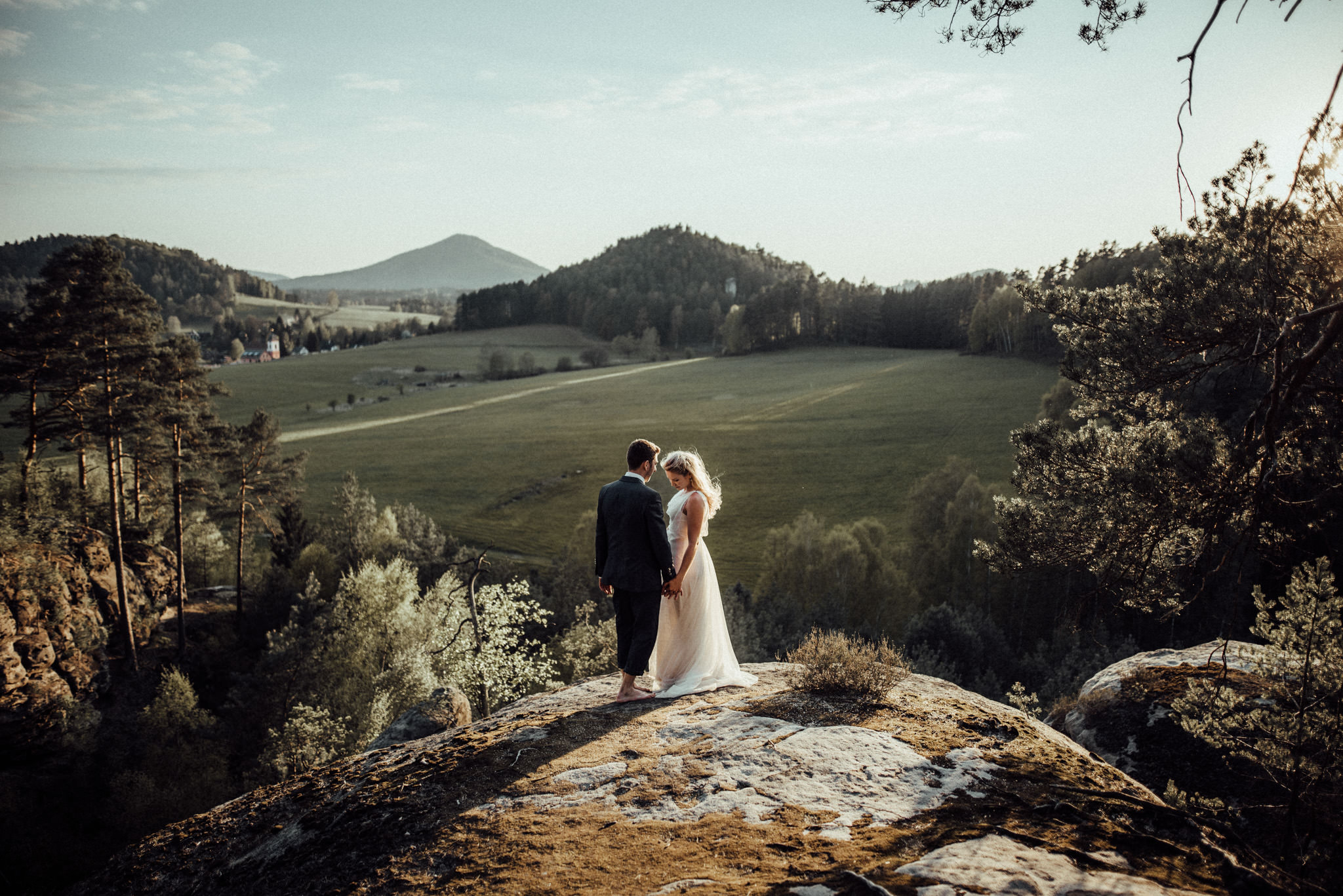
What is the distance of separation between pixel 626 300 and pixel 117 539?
422 ft

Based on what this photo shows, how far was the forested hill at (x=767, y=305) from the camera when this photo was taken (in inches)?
3265

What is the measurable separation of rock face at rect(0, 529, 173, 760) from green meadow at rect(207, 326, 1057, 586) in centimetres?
2049

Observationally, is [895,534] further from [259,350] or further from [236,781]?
[259,350]

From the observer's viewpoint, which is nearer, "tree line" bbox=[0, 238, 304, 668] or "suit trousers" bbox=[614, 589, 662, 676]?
"suit trousers" bbox=[614, 589, 662, 676]

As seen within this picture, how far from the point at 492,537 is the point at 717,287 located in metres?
125

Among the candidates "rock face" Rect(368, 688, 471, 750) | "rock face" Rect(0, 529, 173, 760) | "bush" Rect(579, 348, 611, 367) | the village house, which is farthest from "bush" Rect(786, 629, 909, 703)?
the village house

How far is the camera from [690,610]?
7805 mm

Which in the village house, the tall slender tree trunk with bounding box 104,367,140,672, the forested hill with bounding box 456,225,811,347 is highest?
the forested hill with bounding box 456,225,811,347

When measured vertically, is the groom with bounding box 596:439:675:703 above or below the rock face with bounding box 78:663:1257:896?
above

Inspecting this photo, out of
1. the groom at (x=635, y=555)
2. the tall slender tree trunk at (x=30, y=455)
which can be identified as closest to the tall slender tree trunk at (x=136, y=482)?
the tall slender tree trunk at (x=30, y=455)

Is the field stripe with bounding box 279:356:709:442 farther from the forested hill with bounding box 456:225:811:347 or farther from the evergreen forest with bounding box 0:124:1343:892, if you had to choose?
the forested hill with bounding box 456:225:811:347

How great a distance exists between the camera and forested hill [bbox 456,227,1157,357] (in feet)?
272

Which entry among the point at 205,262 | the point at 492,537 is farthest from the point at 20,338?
the point at 205,262

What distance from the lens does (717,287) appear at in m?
163
